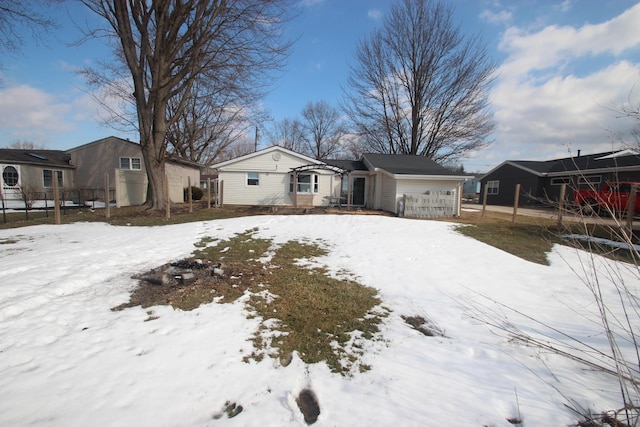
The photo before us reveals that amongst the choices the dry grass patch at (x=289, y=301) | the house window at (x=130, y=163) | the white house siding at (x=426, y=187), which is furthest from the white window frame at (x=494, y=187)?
the house window at (x=130, y=163)

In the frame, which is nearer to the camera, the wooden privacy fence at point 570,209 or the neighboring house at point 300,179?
the wooden privacy fence at point 570,209

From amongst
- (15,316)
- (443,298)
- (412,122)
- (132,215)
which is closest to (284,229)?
(443,298)

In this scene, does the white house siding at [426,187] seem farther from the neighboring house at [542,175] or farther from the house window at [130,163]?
the house window at [130,163]

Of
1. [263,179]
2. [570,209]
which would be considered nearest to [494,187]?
[263,179]

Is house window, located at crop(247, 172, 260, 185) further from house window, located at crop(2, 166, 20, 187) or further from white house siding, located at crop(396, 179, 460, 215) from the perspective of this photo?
house window, located at crop(2, 166, 20, 187)

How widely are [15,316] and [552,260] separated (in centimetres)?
1034

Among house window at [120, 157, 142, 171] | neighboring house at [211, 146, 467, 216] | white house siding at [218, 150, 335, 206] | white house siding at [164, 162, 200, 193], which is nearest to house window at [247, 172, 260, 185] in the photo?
neighboring house at [211, 146, 467, 216]

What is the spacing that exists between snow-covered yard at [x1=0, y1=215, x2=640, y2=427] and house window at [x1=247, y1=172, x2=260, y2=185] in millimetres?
13663

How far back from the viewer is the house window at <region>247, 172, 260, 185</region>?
741 inches

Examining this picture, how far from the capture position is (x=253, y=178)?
61.8 feet

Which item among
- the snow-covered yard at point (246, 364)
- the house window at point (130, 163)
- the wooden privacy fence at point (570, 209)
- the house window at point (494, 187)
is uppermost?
the house window at point (130, 163)

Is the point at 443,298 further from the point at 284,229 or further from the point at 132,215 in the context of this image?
the point at 132,215

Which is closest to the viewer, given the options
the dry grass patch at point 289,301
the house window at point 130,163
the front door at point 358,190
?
the dry grass patch at point 289,301

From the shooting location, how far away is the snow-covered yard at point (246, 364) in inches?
87.8
